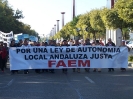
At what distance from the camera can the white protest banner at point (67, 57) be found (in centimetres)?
2044

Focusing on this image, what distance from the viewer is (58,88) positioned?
14.2 m

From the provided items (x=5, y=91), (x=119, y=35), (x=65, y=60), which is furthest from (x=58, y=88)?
(x=119, y=35)

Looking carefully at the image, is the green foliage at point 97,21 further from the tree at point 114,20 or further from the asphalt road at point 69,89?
the asphalt road at point 69,89

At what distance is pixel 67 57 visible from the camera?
20.7m

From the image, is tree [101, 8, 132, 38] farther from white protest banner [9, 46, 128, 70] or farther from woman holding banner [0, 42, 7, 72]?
woman holding banner [0, 42, 7, 72]

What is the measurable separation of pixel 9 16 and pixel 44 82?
54431mm

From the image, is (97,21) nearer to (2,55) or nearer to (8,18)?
(2,55)

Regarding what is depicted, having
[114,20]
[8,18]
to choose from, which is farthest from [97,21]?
[8,18]

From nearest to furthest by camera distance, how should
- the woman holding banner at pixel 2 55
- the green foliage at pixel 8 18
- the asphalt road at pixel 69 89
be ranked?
the asphalt road at pixel 69 89 → the woman holding banner at pixel 2 55 → the green foliage at pixel 8 18

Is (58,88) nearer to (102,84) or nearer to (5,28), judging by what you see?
(102,84)

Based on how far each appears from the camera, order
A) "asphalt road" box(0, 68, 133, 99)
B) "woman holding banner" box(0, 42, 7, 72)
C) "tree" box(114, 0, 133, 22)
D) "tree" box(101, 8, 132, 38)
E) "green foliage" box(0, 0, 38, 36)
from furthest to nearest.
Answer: "green foliage" box(0, 0, 38, 36) → "tree" box(101, 8, 132, 38) → "tree" box(114, 0, 133, 22) → "woman holding banner" box(0, 42, 7, 72) → "asphalt road" box(0, 68, 133, 99)

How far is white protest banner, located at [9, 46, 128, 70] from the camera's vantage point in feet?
67.1

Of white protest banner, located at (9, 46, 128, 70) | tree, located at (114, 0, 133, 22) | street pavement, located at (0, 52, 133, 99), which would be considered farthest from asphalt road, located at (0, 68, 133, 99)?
tree, located at (114, 0, 133, 22)

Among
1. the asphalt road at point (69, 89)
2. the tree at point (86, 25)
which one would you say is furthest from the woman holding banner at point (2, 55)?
the tree at point (86, 25)
